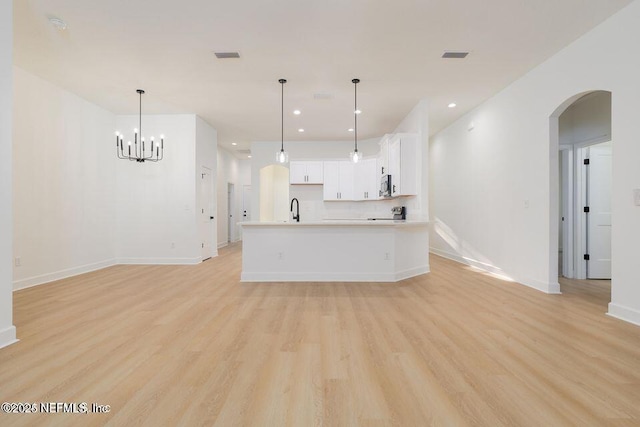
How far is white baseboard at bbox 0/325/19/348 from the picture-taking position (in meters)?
2.36

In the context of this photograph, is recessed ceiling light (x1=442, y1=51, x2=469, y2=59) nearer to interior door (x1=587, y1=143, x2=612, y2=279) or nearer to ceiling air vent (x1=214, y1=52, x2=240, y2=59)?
ceiling air vent (x1=214, y1=52, x2=240, y2=59)

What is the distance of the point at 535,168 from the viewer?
166 inches

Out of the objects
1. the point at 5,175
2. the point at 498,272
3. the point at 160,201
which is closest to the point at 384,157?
the point at 498,272

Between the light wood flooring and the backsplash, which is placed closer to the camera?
the light wood flooring

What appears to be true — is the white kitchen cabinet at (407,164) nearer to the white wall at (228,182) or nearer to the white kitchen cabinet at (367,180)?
the white kitchen cabinet at (367,180)

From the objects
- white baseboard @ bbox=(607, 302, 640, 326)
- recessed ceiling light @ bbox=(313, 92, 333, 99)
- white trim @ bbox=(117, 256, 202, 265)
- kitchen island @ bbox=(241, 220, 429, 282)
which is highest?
recessed ceiling light @ bbox=(313, 92, 333, 99)

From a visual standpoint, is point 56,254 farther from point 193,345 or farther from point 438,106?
point 438,106

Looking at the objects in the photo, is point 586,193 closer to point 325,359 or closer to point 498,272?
point 498,272

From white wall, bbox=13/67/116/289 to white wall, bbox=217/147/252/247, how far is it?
337 centimetres

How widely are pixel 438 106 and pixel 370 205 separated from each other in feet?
10.8

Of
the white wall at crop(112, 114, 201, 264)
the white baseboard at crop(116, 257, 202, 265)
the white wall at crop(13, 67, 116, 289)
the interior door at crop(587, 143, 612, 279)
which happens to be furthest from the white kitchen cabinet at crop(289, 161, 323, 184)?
the interior door at crop(587, 143, 612, 279)

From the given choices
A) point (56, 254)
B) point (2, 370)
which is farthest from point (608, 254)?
point (56, 254)

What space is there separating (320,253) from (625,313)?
3529 mm

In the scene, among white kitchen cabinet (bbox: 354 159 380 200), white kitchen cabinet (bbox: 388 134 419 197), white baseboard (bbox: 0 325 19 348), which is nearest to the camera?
white baseboard (bbox: 0 325 19 348)
